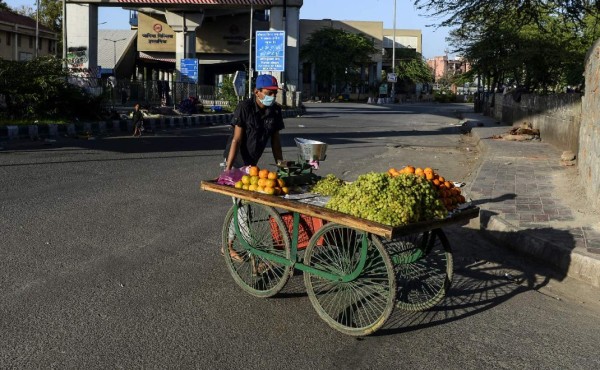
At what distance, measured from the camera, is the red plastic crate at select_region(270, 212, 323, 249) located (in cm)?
486

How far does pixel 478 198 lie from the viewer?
9258 mm

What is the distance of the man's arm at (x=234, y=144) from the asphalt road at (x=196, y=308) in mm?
952

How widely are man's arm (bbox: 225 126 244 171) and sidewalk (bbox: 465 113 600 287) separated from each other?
3.26m

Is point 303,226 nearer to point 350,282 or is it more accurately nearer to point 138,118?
point 350,282

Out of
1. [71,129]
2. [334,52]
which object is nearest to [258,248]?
[71,129]

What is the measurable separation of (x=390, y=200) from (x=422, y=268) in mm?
1328

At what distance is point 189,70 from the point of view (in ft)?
123

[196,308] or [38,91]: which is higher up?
[38,91]

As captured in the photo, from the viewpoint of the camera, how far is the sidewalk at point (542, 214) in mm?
6292

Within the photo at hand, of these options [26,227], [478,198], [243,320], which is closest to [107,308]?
[243,320]

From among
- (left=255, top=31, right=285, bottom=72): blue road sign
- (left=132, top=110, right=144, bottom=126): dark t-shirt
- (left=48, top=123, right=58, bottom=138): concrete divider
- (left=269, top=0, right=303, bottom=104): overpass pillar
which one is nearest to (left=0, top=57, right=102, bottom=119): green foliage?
(left=48, top=123, right=58, bottom=138): concrete divider

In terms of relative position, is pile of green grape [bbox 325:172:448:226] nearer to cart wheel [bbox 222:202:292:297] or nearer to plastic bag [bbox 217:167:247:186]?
cart wheel [bbox 222:202:292:297]

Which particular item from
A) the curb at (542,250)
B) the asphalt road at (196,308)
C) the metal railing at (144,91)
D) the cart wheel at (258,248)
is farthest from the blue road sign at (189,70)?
the cart wheel at (258,248)

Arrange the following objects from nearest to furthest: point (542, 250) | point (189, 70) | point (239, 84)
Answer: point (542, 250), point (239, 84), point (189, 70)
